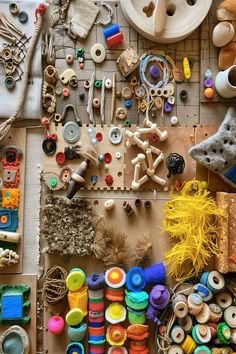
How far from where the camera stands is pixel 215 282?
4.43ft

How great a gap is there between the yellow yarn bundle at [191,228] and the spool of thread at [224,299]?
0.11 m

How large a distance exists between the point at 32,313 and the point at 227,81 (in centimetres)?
103

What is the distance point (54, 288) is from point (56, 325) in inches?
4.8

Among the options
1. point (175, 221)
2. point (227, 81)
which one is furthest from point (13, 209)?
point (227, 81)

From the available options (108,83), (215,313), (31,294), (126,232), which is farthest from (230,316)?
(108,83)

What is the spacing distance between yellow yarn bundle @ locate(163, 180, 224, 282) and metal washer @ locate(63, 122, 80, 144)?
0.40m

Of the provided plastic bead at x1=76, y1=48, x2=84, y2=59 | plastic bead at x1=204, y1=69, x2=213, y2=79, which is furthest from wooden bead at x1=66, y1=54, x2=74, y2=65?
plastic bead at x1=204, y1=69, x2=213, y2=79

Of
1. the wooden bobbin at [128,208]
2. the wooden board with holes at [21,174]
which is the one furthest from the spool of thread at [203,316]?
the wooden board with holes at [21,174]

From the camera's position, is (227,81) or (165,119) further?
(165,119)

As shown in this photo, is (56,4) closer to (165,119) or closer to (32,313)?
(165,119)

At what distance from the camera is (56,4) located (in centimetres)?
142

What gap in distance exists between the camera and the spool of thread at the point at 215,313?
4.36 ft

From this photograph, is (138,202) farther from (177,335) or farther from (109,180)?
(177,335)

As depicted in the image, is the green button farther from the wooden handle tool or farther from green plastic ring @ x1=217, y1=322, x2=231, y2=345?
green plastic ring @ x1=217, y1=322, x2=231, y2=345
